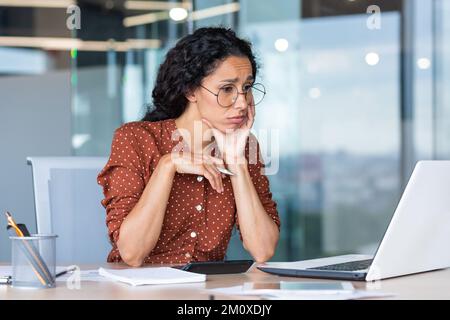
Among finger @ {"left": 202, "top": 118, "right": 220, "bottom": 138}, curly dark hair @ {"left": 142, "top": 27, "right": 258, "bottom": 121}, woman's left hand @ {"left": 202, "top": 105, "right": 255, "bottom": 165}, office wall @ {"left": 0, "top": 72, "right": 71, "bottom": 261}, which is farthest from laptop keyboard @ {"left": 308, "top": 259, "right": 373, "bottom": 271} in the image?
office wall @ {"left": 0, "top": 72, "right": 71, "bottom": 261}

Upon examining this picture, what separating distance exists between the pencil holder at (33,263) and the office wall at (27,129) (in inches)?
109

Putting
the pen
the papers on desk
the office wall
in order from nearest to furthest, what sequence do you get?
the papers on desk → the pen → the office wall

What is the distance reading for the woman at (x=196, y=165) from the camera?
2322 mm

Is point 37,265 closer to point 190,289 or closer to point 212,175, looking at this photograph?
point 190,289

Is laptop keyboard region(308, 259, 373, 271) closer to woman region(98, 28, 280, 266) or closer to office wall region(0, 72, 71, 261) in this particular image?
woman region(98, 28, 280, 266)

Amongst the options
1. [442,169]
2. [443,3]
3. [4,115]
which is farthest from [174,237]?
[443,3]

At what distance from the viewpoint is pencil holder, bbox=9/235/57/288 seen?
1.72 meters

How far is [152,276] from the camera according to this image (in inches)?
72.7

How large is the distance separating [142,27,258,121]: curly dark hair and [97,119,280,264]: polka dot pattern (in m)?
0.08

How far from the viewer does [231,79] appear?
2527mm

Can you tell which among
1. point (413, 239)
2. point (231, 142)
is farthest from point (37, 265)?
point (231, 142)

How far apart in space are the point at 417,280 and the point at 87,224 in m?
1.11

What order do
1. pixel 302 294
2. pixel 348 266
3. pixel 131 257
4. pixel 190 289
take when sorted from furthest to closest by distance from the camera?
1. pixel 131 257
2. pixel 348 266
3. pixel 190 289
4. pixel 302 294

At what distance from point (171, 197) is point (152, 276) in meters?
0.70
